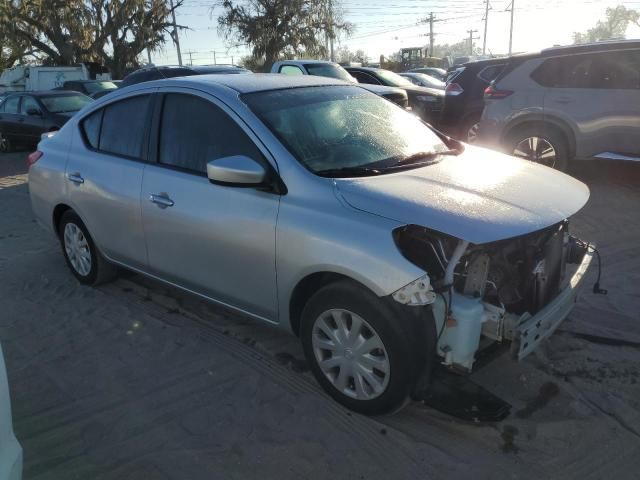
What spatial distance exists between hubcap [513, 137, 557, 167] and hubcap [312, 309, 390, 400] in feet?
17.3

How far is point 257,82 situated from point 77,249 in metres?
2.26

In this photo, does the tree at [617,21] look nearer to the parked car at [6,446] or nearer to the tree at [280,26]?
the tree at [280,26]

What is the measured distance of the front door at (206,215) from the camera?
10.6 feet

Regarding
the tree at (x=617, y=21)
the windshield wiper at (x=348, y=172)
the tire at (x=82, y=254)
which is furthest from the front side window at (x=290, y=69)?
the tree at (x=617, y=21)

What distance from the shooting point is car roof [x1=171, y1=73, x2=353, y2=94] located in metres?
3.65

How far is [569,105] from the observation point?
23.0 ft

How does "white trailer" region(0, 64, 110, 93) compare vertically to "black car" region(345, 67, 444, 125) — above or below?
above

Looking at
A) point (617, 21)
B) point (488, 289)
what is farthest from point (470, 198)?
point (617, 21)

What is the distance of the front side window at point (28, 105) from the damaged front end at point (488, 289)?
40.7ft

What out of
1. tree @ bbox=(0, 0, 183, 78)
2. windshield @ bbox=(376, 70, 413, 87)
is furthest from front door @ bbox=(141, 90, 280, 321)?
tree @ bbox=(0, 0, 183, 78)

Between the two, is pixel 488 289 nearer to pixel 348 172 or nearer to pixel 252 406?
pixel 348 172

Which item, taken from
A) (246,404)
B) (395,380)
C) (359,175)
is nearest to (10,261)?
(246,404)

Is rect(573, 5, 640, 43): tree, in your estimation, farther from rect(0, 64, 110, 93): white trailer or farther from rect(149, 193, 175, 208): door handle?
rect(149, 193, 175, 208): door handle

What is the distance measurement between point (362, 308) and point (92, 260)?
2868 mm
